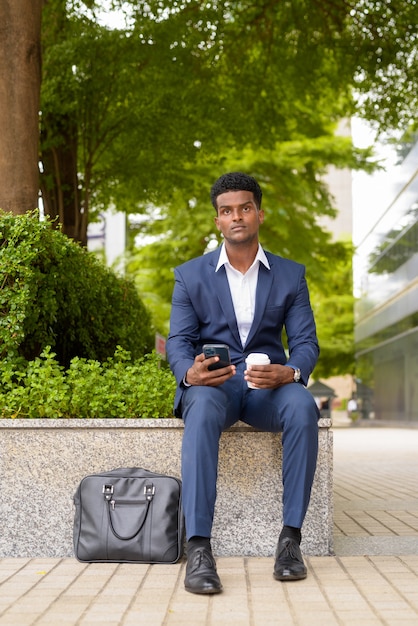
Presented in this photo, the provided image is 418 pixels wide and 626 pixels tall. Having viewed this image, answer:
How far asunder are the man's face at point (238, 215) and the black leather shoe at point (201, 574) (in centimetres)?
173

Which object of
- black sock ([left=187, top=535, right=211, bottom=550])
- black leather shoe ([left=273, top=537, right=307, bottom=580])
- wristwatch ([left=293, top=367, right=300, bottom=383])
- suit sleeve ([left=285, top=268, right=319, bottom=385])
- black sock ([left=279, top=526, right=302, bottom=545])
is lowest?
black leather shoe ([left=273, top=537, right=307, bottom=580])

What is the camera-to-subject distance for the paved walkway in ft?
12.3

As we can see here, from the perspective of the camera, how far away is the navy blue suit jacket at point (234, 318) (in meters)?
5.11

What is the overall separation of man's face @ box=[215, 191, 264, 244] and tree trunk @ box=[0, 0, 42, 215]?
10.9 ft

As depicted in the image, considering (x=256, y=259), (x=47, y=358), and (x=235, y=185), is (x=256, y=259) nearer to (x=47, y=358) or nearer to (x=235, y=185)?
(x=235, y=185)

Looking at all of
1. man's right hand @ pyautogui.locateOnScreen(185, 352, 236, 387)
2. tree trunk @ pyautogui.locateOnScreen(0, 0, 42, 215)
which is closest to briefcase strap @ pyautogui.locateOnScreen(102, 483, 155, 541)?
man's right hand @ pyautogui.locateOnScreen(185, 352, 236, 387)

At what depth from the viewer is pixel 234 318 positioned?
5129 mm

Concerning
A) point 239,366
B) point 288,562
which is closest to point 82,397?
point 239,366

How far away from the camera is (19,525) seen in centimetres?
531

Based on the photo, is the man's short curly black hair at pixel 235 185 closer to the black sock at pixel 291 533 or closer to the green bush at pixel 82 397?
the green bush at pixel 82 397

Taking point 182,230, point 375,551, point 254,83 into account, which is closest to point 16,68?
point 375,551

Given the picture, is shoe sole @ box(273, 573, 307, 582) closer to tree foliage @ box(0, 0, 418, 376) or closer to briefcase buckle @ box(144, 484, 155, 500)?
briefcase buckle @ box(144, 484, 155, 500)

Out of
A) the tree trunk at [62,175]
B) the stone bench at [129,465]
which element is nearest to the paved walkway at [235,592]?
the stone bench at [129,465]

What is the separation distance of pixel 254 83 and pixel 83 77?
306 cm
